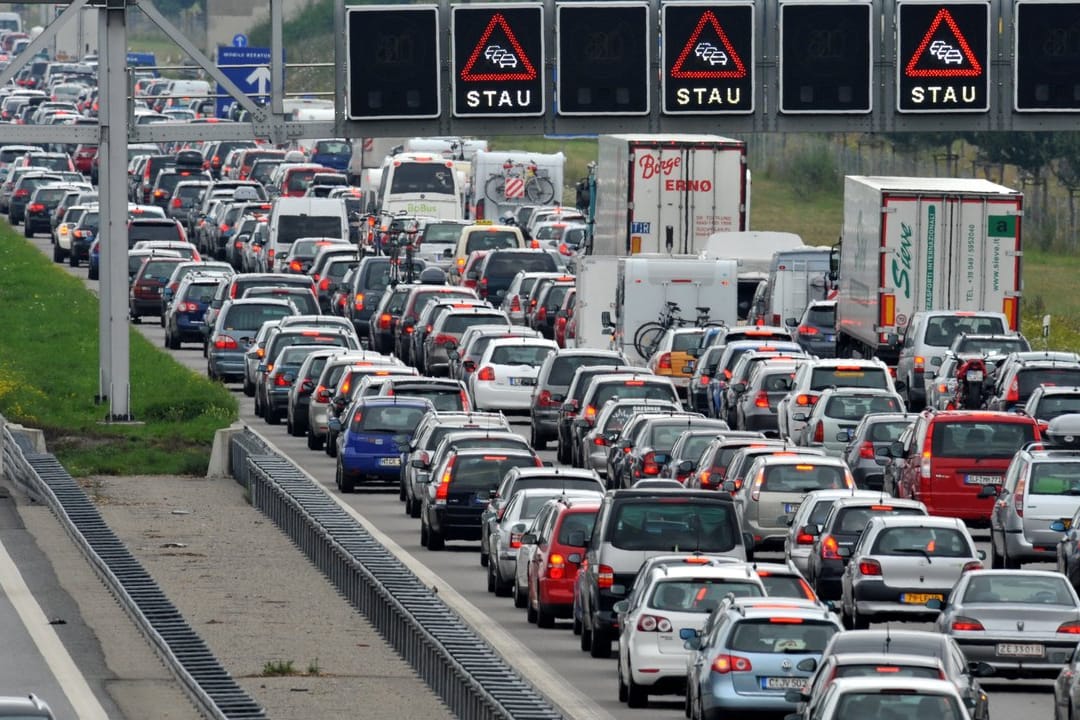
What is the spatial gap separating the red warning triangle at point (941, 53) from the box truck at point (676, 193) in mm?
10881

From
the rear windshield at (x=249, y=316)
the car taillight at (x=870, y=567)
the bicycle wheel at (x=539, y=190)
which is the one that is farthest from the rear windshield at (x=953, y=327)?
the bicycle wheel at (x=539, y=190)

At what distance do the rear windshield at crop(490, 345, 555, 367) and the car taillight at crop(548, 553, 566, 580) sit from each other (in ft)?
66.5

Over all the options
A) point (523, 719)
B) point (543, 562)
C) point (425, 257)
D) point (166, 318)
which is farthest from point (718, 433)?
point (425, 257)

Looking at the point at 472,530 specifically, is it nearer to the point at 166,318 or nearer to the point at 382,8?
the point at 382,8

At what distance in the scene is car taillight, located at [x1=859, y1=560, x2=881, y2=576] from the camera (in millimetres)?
28969

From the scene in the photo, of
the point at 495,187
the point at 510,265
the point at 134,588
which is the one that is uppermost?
the point at 495,187

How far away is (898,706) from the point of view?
19062mm

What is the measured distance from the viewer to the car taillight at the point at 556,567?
97.3ft

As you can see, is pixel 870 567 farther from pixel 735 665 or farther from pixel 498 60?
pixel 498 60

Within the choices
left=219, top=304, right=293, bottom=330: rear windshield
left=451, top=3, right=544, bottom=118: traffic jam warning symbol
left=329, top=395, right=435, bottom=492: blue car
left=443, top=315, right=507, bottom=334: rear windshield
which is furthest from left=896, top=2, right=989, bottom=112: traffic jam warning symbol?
left=219, top=304, right=293, bottom=330: rear windshield

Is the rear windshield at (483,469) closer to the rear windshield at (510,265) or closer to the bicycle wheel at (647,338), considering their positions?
the bicycle wheel at (647,338)

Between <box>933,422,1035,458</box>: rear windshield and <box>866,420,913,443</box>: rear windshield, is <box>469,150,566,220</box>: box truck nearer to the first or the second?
<box>866,420,913,443</box>: rear windshield

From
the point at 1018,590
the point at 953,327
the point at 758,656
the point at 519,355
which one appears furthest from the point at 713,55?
the point at 758,656

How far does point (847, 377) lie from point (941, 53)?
6.95 metres
